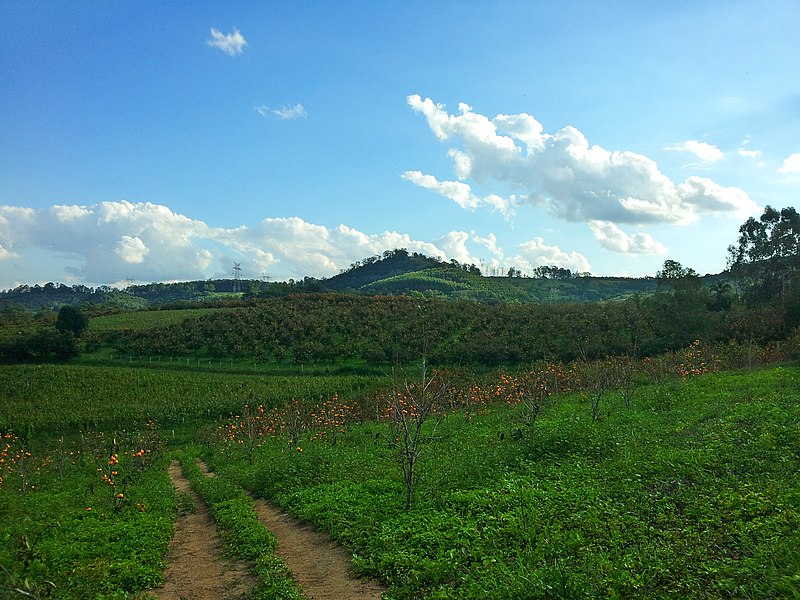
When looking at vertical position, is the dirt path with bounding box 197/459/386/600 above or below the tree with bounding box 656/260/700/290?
below

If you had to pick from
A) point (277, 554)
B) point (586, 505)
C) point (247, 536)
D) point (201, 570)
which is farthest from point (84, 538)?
point (586, 505)

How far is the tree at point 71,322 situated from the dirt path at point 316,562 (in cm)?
6471

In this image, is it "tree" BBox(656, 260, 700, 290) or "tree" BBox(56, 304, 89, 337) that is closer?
"tree" BBox(656, 260, 700, 290)

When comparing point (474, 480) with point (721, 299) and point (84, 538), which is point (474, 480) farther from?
point (721, 299)

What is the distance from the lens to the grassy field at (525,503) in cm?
719

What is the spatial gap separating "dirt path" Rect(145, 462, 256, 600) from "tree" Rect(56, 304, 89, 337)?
62838mm

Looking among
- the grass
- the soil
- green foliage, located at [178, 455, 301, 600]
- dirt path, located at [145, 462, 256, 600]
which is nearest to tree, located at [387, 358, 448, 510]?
the grass

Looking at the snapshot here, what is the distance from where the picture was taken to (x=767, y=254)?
214ft

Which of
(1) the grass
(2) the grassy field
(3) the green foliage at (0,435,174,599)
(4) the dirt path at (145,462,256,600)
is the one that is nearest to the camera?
(1) the grass

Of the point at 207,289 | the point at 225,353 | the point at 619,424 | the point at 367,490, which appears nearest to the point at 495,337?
the point at 225,353

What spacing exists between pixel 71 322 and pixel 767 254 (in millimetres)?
93320

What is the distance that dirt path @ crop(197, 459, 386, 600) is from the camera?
834 cm

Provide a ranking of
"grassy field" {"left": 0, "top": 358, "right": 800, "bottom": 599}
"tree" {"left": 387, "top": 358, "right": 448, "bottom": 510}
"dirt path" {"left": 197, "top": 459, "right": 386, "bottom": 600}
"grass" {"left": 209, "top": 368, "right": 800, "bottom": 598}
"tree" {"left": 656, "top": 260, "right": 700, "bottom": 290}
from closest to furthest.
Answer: "grass" {"left": 209, "top": 368, "right": 800, "bottom": 598}
"grassy field" {"left": 0, "top": 358, "right": 800, "bottom": 599}
"dirt path" {"left": 197, "top": 459, "right": 386, "bottom": 600}
"tree" {"left": 387, "top": 358, "right": 448, "bottom": 510}
"tree" {"left": 656, "top": 260, "right": 700, "bottom": 290}

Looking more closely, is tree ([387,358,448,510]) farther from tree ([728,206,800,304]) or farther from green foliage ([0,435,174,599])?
tree ([728,206,800,304])
